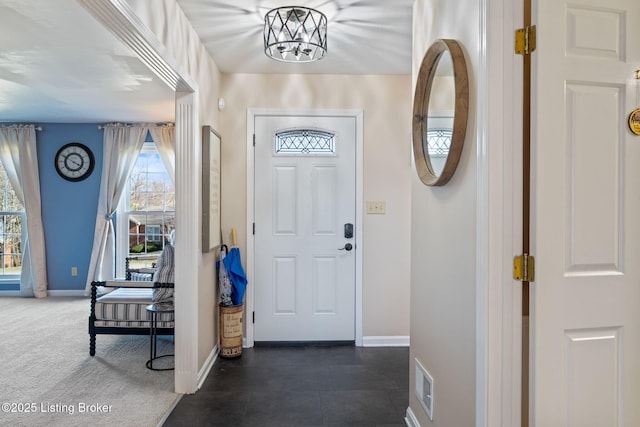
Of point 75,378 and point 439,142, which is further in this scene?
point 75,378

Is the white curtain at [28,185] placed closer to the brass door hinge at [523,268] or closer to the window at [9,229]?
the window at [9,229]

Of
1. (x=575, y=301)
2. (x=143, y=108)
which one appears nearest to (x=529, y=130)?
(x=575, y=301)

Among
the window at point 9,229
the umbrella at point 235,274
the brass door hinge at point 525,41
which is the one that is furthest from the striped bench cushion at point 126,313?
the window at point 9,229

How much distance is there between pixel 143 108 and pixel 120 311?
8.50 ft

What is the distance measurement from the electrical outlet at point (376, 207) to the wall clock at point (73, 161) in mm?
4143

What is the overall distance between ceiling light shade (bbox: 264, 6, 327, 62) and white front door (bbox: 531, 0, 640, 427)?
1378 mm

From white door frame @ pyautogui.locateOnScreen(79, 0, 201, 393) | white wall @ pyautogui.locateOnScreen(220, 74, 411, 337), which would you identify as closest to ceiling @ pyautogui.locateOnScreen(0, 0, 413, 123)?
white wall @ pyautogui.locateOnScreen(220, 74, 411, 337)

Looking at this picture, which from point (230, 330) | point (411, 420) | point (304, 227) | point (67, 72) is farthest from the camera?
point (304, 227)

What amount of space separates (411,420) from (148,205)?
15.7ft

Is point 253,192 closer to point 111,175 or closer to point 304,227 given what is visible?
point 304,227

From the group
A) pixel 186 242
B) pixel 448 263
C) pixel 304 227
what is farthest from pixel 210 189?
pixel 448 263

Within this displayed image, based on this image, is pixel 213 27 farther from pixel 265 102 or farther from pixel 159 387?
pixel 159 387

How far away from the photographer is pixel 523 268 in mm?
1459

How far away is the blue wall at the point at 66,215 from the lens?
575 cm
